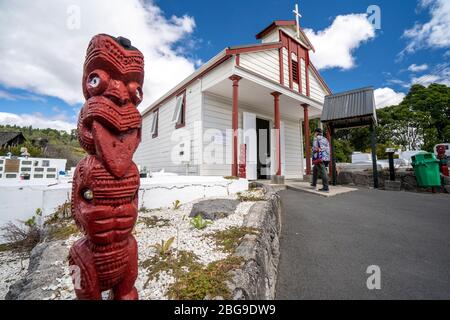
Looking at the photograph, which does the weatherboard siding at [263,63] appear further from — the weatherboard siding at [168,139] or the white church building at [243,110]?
the weatherboard siding at [168,139]

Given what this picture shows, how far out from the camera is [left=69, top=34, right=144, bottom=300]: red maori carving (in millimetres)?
1105

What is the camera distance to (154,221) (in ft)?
11.1

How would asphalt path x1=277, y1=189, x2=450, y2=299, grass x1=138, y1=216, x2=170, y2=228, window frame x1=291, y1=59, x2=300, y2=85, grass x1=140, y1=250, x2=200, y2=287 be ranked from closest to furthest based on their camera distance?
grass x1=140, y1=250, x2=200, y2=287 → asphalt path x1=277, y1=189, x2=450, y2=299 → grass x1=138, y1=216, x2=170, y2=228 → window frame x1=291, y1=59, x2=300, y2=85

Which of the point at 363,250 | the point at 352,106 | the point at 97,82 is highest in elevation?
the point at 352,106

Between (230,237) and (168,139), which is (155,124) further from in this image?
(230,237)

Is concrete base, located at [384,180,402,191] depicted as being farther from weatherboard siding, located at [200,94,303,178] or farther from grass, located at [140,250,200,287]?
grass, located at [140,250,200,287]

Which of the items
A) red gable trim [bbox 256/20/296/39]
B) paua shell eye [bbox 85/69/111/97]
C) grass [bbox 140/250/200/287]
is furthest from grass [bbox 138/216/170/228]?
red gable trim [bbox 256/20/296/39]

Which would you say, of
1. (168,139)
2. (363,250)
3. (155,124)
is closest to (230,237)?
(363,250)

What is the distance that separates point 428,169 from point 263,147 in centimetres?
601

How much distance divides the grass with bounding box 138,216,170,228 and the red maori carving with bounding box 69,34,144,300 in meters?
2.05

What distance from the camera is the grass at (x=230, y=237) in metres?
2.25

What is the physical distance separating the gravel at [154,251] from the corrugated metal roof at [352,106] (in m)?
6.28

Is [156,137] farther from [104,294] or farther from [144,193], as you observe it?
[104,294]

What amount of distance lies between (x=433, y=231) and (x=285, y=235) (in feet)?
8.39
